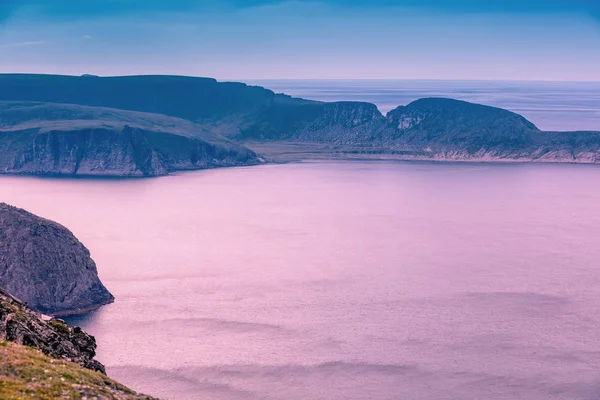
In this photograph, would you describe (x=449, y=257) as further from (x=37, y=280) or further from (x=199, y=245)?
(x=37, y=280)

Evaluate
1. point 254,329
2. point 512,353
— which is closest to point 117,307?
point 254,329

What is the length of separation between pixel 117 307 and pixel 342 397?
108ft

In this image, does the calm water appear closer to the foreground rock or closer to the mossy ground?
the foreground rock

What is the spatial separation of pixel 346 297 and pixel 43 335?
63.5 metres

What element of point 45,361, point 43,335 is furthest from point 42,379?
point 43,335

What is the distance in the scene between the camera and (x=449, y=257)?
118m

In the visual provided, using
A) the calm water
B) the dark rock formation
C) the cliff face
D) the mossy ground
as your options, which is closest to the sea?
the calm water

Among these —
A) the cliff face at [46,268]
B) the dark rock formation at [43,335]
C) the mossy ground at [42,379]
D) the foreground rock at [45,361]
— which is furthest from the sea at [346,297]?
the mossy ground at [42,379]

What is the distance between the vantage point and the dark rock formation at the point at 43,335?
31.0 meters

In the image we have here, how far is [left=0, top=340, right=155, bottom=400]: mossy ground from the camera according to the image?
2508 centimetres

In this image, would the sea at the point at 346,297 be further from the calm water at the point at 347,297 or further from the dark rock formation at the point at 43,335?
the dark rock formation at the point at 43,335

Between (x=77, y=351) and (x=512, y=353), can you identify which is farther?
(x=512, y=353)

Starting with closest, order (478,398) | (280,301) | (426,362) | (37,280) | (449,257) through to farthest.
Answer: (478,398), (426,362), (37,280), (280,301), (449,257)

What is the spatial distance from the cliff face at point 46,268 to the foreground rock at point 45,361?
170 ft
